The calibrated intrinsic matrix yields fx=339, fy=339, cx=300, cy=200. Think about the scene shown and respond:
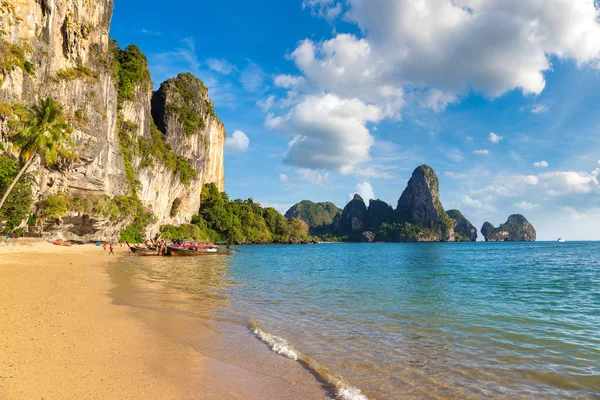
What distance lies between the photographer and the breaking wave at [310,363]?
496 centimetres

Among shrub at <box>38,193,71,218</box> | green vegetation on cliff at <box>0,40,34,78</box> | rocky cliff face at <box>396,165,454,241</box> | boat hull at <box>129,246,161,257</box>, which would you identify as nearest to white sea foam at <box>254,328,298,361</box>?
green vegetation on cliff at <box>0,40,34,78</box>

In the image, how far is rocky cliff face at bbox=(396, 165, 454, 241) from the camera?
177 m

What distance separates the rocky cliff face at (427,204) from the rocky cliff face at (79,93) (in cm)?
14625

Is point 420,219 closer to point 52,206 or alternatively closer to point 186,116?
point 186,116

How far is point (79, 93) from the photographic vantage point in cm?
3900

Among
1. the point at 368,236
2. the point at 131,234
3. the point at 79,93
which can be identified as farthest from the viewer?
the point at 368,236

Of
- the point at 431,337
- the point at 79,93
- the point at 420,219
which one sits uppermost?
the point at 79,93

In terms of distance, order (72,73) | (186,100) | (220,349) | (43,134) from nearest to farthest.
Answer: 1. (220,349)
2. (43,134)
3. (72,73)
4. (186,100)

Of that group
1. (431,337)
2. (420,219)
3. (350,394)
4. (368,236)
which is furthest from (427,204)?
(350,394)

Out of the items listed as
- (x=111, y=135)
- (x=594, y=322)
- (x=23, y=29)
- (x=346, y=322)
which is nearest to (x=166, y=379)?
(x=346, y=322)

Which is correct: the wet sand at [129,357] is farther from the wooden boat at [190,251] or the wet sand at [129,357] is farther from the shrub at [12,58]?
the wooden boat at [190,251]

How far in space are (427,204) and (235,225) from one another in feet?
379

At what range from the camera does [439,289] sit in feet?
57.2

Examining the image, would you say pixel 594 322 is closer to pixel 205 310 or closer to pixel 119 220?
pixel 205 310
